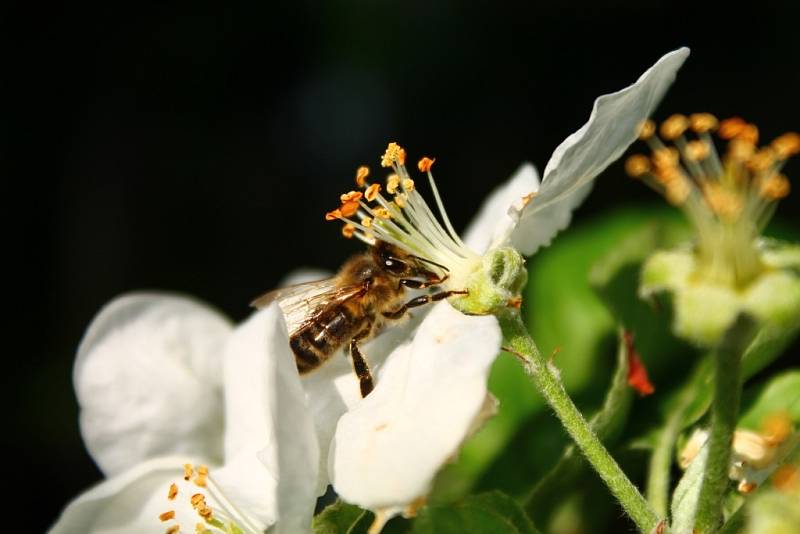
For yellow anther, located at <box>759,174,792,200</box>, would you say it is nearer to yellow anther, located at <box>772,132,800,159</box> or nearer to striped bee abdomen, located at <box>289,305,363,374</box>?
yellow anther, located at <box>772,132,800,159</box>

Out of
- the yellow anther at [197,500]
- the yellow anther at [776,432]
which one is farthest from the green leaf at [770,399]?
the yellow anther at [197,500]

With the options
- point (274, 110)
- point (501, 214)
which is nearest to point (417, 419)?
point (501, 214)

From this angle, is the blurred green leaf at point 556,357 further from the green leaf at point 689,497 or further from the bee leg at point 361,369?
the green leaf at point 689,497

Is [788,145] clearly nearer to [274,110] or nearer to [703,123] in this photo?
[703,123]

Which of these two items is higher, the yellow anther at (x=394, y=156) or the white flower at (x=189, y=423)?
the yellow anther at (x=394, y=156)

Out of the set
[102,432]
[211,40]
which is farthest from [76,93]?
[102,432]

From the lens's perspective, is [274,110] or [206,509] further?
[274,110]

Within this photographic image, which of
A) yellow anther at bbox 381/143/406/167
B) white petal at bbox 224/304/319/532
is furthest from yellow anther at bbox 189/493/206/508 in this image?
yellow anther at bbox 381/143/406/167
